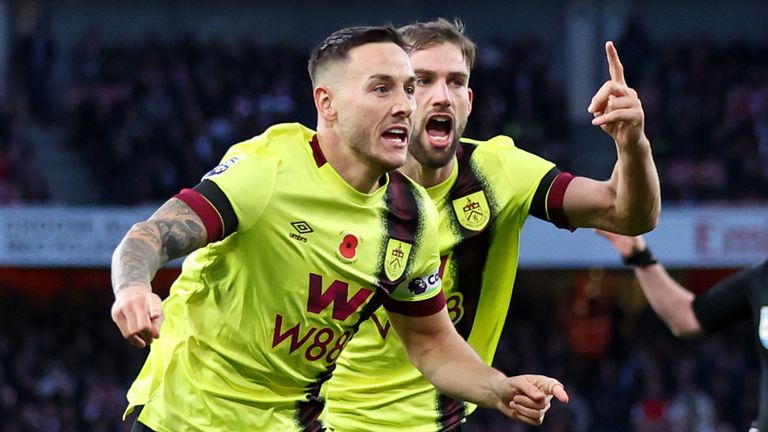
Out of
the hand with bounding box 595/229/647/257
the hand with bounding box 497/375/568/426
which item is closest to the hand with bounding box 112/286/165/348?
the hand with bounding box 497/375/568/426

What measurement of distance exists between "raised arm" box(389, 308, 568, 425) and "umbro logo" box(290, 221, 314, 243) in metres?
0.61

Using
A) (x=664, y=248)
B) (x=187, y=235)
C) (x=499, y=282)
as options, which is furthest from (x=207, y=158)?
(x=187, y=235)

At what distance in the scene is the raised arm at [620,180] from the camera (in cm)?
441

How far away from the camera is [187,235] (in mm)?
3971

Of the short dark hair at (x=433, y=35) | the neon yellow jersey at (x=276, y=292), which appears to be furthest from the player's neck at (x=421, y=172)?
the neon yellow jersey at (x=276, y=292)

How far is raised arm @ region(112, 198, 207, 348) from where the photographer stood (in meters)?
3.35

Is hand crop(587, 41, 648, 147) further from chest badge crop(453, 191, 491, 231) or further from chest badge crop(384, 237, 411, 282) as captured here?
chest badge crop(453, 191, 491, 231)

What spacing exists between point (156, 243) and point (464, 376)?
1299mm

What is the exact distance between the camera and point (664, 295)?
610 centimetres

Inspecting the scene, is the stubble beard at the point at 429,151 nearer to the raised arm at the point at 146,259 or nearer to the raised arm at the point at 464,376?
the raised arm at the point at 464,376

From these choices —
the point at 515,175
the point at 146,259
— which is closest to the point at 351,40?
the point at 146,259

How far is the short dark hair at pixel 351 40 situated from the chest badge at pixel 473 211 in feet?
3.46

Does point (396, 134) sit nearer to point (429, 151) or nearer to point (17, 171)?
point (429, 151)

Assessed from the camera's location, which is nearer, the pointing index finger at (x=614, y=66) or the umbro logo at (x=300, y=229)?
the umbro logo at (x=300, y=229)
